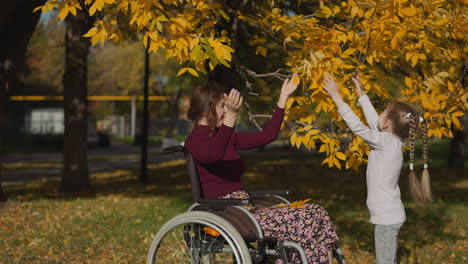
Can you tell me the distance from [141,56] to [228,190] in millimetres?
36335

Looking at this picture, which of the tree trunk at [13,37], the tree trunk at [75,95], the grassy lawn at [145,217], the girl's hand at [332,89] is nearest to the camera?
the girl's hand at [332,89]

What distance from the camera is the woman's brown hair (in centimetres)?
394

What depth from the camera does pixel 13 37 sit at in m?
8.84

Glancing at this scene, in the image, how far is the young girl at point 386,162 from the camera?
3.88 m

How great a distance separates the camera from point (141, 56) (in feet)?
129

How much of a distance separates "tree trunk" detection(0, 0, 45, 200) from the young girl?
6.15 meters

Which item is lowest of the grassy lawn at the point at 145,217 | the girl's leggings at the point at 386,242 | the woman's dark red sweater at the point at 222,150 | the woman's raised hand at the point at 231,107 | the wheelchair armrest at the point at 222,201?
the grassy lawn at the point at 145,217

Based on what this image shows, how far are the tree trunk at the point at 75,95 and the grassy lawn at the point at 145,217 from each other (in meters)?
0.67

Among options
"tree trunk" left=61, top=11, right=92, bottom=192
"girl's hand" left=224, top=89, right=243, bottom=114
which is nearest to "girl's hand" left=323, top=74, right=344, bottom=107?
"girl's hand" left=224, top=89, right=243, bottom=114

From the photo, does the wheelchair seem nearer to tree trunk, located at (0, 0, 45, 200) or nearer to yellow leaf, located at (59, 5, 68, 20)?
yellow leaf, located at (59, 5, 68, 20)

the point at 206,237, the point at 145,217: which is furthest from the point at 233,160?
the point at 145,217

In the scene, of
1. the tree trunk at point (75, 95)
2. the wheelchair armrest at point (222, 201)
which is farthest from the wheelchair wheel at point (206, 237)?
the tree trunk at point (75, 95)

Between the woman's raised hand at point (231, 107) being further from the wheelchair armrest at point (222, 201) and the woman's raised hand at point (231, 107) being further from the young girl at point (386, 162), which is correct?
the young girl at point (386, 162)

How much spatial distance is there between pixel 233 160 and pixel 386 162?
100 cm
